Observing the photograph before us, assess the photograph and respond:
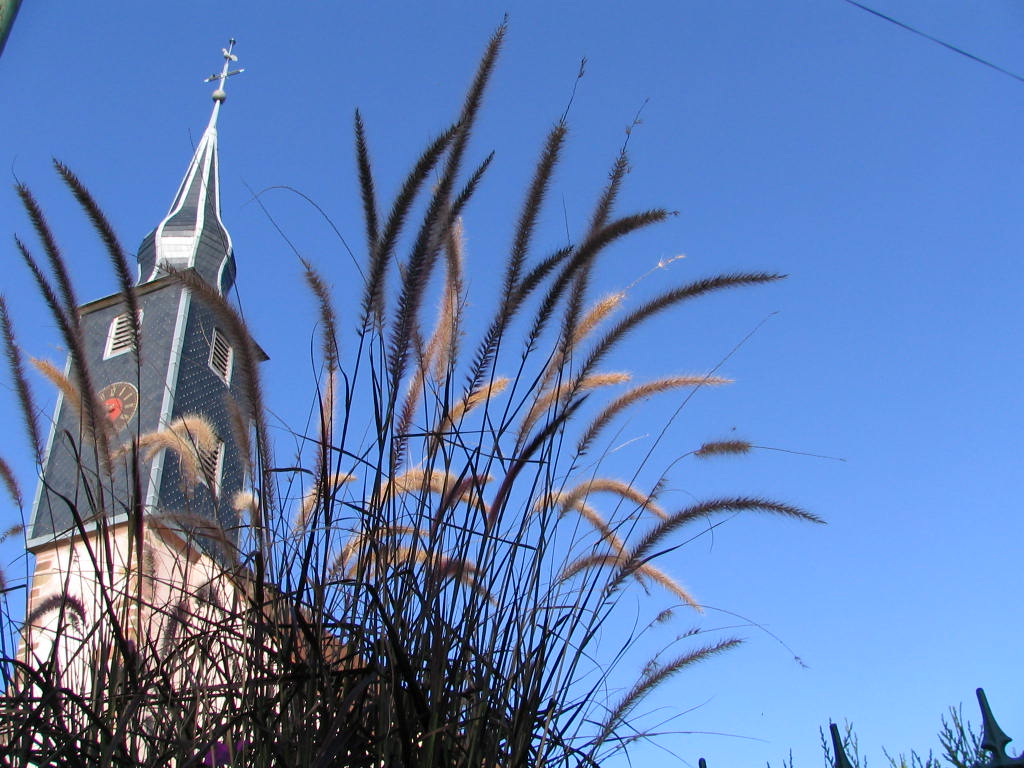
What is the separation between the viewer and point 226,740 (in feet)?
4.49

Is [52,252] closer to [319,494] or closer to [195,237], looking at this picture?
[319,494]

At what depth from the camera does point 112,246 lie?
5.61ft

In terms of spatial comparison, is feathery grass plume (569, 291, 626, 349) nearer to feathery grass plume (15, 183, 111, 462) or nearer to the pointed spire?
feathery grass plume (15, 183, 111, 462)

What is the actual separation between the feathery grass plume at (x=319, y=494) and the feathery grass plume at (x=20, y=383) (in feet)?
1.66

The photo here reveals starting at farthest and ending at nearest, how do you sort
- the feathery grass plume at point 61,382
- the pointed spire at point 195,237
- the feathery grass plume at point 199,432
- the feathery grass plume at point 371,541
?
the pointed spire at point 195,237, the feathery grass plume at point 199,432, the feathery grass plume at point 61,382, the feathery grass plume at point 371,541

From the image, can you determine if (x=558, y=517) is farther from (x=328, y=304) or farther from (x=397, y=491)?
(x=328, y=304)

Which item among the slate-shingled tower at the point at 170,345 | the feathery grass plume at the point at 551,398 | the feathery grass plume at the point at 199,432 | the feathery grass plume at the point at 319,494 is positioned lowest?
the feathery grass plume at the point at 319,494

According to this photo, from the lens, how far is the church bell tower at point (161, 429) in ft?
5.51

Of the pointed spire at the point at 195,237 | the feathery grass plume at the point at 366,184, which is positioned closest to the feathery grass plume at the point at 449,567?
the feathery grass plume at the point at 366,184

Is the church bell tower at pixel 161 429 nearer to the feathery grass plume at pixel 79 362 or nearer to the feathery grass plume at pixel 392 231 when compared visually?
the feathery grass plume at pixel 79 362

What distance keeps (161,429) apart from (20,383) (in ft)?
2.97

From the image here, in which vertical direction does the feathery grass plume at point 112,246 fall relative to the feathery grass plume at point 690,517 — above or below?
above

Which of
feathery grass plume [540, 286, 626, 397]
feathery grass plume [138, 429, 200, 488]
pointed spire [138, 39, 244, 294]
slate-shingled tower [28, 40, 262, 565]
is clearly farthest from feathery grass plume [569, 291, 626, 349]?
pointed spire [138, 39, 244, 294]

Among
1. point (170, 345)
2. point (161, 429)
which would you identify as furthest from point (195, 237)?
point (161, 429)
